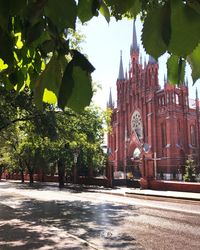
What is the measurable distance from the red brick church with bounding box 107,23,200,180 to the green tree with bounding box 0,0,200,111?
1892 inches

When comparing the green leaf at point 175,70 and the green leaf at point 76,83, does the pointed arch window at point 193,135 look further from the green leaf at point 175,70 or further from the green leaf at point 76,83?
the green leaf at point 76,83

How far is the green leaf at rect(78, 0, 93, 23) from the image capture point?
1180 millimetres

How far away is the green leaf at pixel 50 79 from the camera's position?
1208mm

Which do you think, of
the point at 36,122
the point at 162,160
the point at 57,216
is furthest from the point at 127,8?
the point at 162,160

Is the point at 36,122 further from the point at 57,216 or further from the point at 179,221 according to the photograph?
the point at 179,221

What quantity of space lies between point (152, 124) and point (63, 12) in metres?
57.6

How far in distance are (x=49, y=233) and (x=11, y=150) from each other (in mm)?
44748

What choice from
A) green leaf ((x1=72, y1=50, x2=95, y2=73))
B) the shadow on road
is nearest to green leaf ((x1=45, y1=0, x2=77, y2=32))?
green leaf ((x1=72, y1=50, x2=95, y2=73))

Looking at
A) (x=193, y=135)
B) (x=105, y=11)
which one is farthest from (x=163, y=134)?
(x=105, y=11)

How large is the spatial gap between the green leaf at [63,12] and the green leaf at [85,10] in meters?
0.16

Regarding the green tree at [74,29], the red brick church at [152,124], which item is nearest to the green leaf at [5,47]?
the green tree at [74,29]

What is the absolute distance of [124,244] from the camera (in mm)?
8867

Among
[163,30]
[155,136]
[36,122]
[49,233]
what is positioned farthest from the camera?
[155,136]

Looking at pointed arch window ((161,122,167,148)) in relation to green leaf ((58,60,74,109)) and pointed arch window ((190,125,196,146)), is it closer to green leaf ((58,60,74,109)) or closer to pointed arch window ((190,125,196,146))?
pointed arch window ((190,125,196,146))
